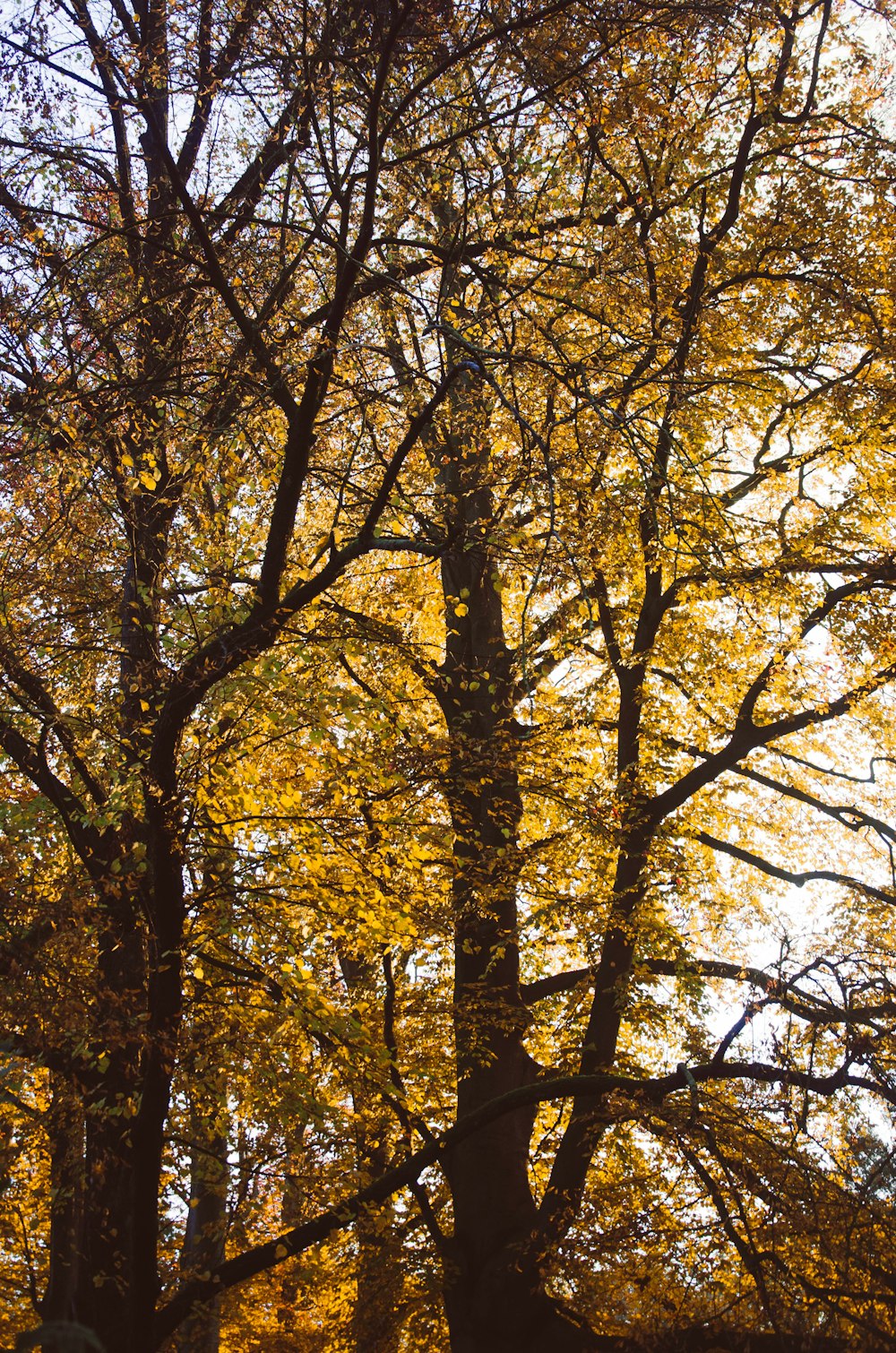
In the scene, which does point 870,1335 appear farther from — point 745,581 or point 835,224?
point 835,224

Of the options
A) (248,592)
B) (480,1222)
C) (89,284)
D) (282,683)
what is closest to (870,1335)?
(480,1222)

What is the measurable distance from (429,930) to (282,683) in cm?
311

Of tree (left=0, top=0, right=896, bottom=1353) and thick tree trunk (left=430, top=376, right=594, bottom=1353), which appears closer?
tree (left=0, top=0, right=896, bottom=1353)

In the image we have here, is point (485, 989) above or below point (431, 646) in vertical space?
below

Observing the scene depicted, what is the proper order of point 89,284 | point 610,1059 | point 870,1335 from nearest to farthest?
point 870,1335 → point 89,284 → point 610,1059

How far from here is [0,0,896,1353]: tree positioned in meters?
5.84

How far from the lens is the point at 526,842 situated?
10195mm

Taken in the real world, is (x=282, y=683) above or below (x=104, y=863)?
above

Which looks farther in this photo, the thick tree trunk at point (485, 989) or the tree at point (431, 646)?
the thick tree trunk at point (485, 989)

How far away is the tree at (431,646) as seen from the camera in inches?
230

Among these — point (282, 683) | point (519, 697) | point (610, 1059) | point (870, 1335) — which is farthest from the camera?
point (519, 697)

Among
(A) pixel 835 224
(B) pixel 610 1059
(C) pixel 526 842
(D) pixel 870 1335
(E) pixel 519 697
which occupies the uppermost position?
(A) pixel 835 224

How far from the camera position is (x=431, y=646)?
8.69 m

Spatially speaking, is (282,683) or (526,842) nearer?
(282,683)
